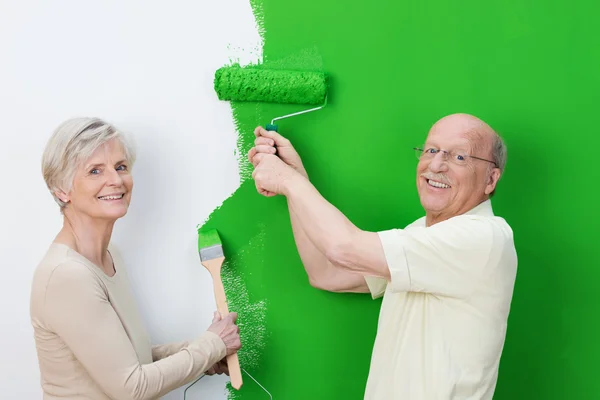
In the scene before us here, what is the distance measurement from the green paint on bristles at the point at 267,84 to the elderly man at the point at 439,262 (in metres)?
0.14

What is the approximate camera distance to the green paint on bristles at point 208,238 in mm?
1729

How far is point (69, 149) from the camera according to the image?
149 centimetres

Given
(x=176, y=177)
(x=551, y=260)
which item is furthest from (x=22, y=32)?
(x=551, y=260)

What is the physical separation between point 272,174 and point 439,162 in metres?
0.42

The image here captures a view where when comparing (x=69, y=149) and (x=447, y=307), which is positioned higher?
(x=69, y=149)

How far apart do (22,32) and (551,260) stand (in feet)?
5.36

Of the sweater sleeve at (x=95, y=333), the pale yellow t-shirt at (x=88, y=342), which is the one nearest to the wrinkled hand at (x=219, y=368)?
the pale yellow t-shirt at (x=88, y=342)

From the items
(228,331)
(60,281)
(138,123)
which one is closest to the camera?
(60,281)

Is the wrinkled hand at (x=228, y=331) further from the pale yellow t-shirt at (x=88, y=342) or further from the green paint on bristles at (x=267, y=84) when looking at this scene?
the green paint on bristles at (x=267, y=84)

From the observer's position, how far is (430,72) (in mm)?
1805

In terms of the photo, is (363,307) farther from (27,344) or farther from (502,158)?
(27,344)

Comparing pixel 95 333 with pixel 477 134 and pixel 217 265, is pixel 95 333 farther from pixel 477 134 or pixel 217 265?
pixel 477 134

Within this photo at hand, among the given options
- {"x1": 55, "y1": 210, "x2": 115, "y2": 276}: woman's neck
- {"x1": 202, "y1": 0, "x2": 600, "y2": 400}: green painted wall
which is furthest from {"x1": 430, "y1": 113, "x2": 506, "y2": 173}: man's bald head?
{"x1": 55, "y1": 210, "x2": 115, "y2": 276}: woman's neck

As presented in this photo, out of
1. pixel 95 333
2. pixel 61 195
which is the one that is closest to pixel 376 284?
pixel 95 333
